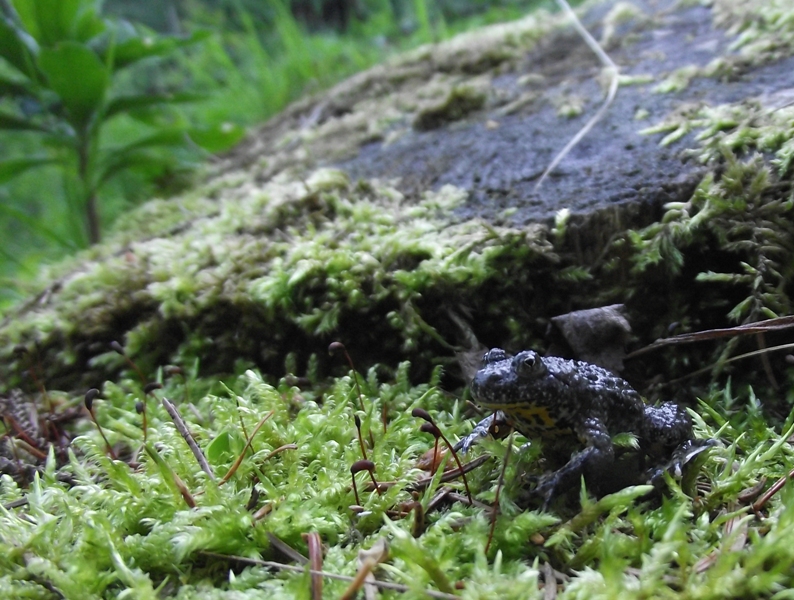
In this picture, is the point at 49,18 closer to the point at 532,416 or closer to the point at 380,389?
the point at 380,389

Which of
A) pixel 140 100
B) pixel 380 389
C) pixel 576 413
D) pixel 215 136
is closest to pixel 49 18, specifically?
pixel 140 100

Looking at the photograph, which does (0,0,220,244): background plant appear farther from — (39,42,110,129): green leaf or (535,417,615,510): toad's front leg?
(535,417,615,510): toad's front leg

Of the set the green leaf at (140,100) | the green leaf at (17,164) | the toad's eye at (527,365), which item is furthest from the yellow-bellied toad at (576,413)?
the green leaf at (17,164)

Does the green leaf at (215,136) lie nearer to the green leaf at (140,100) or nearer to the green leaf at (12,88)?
the green leaf at (140,100)

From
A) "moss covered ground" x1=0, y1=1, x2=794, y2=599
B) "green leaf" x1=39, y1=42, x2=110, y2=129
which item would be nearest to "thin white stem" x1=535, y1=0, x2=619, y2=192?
"moss covered ground" x1=0, y1=1, x2=794, y2=599

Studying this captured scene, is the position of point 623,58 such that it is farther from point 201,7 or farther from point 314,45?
point 201,7

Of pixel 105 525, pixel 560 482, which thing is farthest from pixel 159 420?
pixel 560 482
